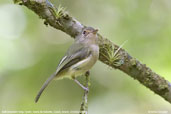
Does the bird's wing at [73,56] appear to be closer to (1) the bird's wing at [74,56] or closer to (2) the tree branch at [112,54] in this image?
(1) the bird's wing at [74,56]

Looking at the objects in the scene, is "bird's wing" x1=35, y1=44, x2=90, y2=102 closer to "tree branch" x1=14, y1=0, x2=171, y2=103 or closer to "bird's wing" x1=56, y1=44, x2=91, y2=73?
"bird's wing" x1=56, y1=44, x2=91, y2=73

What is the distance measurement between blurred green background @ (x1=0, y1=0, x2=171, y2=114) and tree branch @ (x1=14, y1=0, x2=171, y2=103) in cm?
148

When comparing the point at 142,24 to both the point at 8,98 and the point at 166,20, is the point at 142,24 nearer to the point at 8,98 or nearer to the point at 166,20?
the point at 166,20

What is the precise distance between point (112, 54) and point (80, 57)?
58 cm

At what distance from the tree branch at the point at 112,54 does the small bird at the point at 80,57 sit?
15 cm

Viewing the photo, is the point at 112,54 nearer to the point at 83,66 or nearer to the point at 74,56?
the point at 83,66

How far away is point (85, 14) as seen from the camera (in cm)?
780


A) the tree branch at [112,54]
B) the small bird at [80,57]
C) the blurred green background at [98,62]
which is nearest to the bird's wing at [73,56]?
the small bird at [80,57]

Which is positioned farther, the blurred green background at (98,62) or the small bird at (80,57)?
the blurred green background at (98,62)

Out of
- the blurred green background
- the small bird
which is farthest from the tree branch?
the blurred green background

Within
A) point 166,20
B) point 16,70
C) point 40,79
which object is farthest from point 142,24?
point 16,70

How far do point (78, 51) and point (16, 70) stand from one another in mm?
2946

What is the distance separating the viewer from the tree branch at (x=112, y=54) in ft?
11.8

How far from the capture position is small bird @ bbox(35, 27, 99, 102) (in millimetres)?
4051
